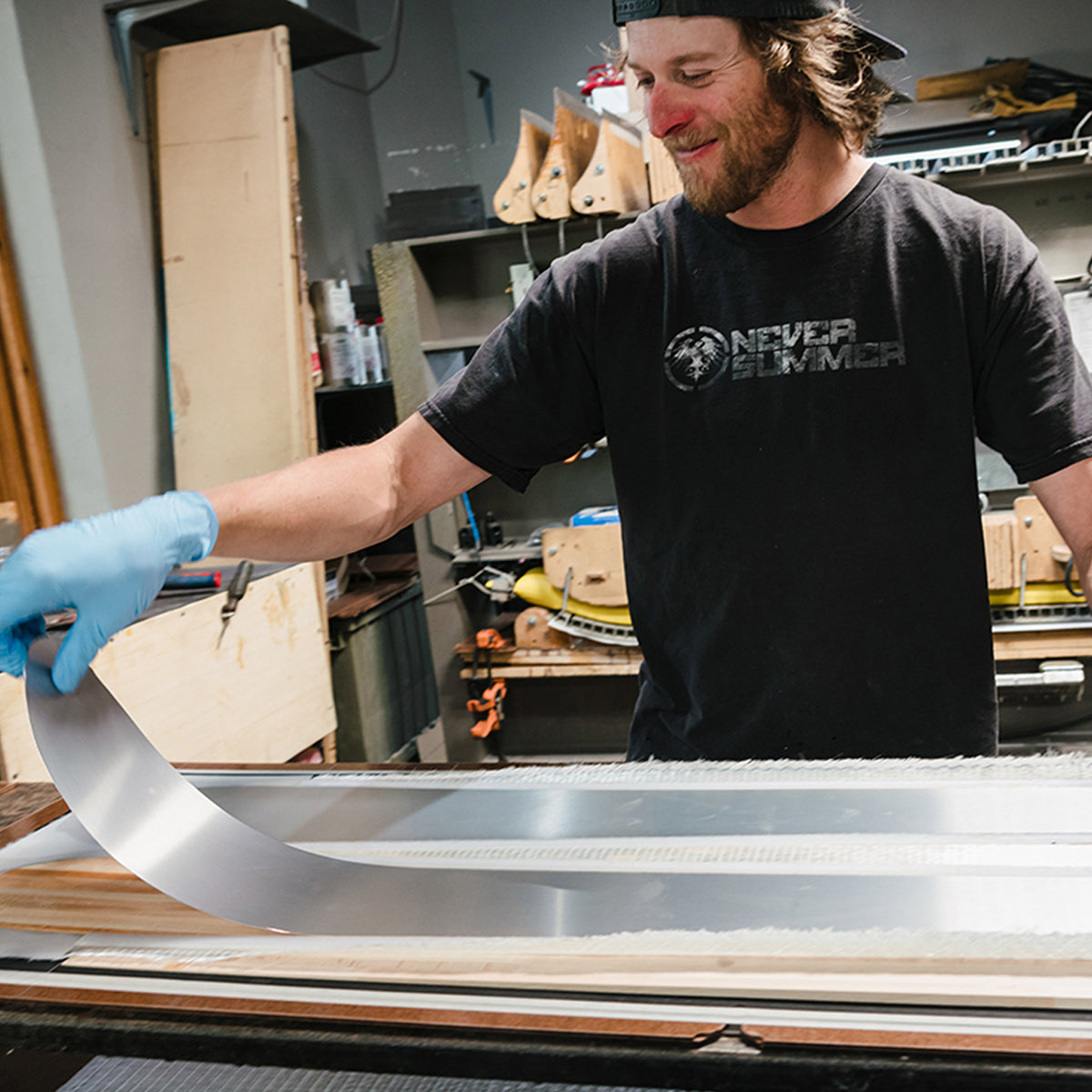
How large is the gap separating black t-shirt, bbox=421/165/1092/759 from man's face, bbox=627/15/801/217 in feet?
0.24

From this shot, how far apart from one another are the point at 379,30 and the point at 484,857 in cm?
406

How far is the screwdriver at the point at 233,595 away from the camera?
6.39ft

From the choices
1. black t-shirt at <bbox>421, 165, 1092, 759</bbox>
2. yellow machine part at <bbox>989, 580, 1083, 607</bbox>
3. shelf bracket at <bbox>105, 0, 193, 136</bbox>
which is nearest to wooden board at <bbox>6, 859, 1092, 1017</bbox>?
black t-shirt at <bbox>421, 165, 1092, 759</bbox>

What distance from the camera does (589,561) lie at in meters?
2.80

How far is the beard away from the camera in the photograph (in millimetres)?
1128

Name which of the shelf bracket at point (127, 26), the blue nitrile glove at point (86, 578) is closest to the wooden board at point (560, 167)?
the shelf bracket at point (127, 26)

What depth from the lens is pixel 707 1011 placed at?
588mm

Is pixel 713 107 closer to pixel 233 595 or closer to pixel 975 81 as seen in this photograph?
pixel 233 595

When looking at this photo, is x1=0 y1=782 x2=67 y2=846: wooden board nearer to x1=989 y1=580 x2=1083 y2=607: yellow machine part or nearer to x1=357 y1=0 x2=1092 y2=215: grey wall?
x1=989 y1=580 x2=1083 y2=607: yellow machine part

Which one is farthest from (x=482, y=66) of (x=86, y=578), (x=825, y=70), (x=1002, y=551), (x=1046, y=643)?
(x=86, y=578)

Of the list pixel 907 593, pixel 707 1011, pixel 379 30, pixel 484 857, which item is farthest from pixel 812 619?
pixel 379 30

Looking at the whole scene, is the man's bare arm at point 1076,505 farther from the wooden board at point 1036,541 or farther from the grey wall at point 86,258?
the grey wall at point 86,258

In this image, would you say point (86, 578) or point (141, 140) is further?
point (141, 140)

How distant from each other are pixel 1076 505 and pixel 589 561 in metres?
1.76
